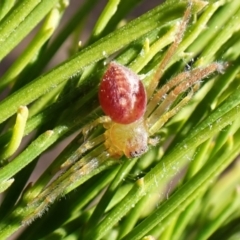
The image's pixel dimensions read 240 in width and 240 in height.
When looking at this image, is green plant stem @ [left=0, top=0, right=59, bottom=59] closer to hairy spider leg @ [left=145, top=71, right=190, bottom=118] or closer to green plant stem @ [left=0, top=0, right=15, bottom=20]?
green plant stem @ [left=0, top=0, right=15, bottom=20]

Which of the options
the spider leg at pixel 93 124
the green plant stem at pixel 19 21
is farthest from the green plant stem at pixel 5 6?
the spider leg at pixel 93 124

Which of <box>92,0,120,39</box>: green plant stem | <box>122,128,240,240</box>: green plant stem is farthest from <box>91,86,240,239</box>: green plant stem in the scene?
<box>92,0,120,39</box>: green plant stem

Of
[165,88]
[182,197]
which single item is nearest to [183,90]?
[165,88]

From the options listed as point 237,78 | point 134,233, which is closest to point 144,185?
point 134,233

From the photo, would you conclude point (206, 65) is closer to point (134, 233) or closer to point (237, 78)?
point (237, 78)

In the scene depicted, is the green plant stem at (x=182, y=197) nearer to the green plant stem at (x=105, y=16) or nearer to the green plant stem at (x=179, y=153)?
the green plant stem at (x=179, y=153)

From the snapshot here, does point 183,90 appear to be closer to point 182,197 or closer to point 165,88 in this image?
point 165,88

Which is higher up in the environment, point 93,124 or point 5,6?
point 5,6

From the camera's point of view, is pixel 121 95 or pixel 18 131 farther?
pixel 121 95
